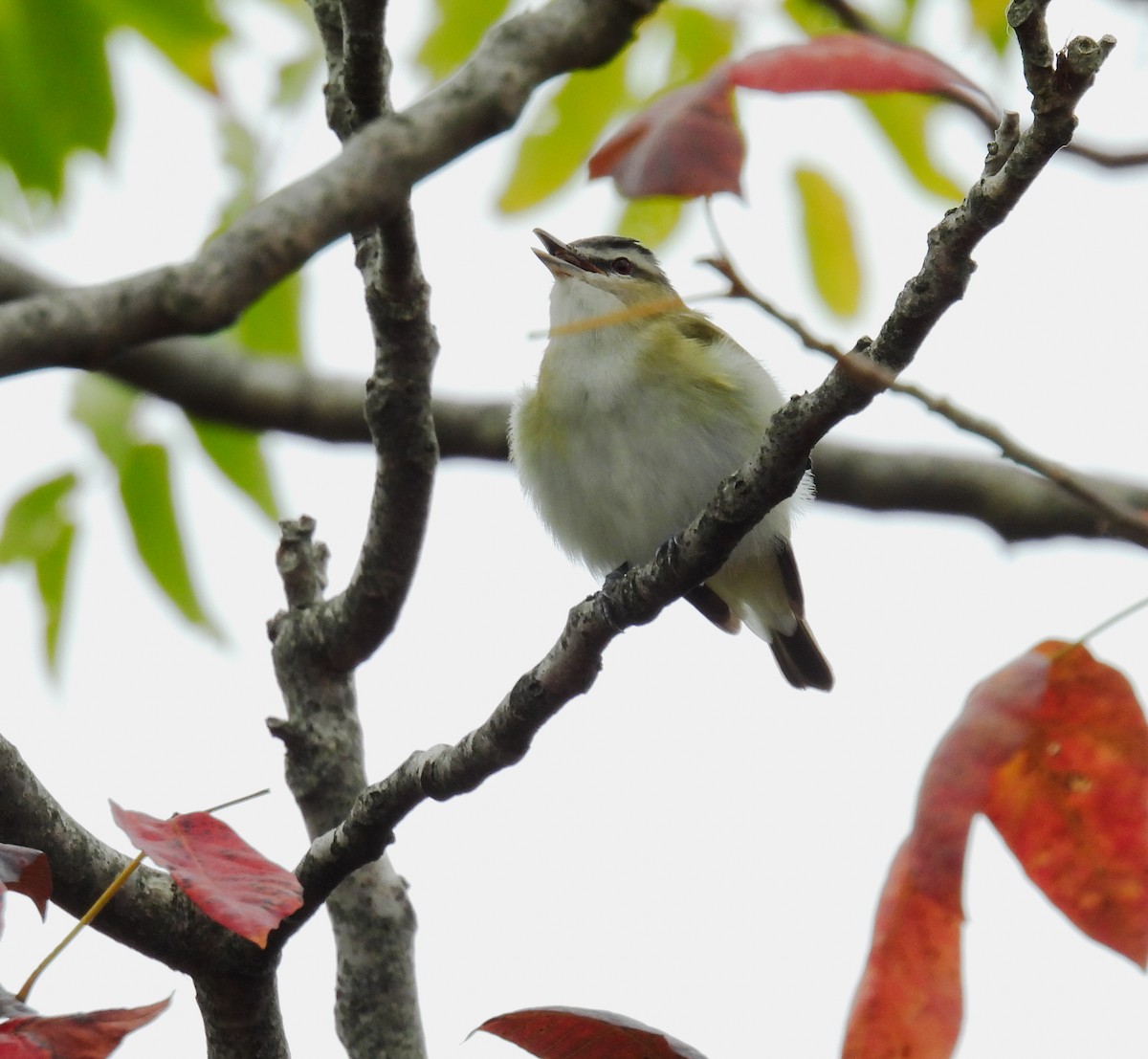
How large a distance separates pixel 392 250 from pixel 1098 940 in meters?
1.96

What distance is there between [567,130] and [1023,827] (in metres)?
3.08

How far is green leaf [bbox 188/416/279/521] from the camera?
16.0ft

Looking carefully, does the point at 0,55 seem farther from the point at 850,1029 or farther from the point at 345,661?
the point at 850,1029

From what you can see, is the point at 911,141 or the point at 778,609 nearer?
the point at 911,141

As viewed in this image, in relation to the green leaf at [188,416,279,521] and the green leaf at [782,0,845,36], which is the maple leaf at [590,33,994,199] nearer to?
the green leaf at [782,0,845,36]

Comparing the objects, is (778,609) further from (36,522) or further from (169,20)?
(169,20)

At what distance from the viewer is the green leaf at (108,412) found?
4797 millimetres

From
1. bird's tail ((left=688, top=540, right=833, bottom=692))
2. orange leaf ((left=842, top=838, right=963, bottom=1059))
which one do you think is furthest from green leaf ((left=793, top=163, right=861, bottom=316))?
orange leaf ((left=842, top=838, right=963, bottom=1059))

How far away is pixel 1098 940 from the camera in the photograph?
5.87 feet

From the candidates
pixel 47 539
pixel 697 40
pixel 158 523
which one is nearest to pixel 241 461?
pixel 158 523

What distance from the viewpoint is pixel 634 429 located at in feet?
15.5

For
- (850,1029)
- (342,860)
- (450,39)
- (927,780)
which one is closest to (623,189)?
(927,780)

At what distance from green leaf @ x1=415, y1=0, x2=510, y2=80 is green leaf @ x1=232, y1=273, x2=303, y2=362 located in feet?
2.92

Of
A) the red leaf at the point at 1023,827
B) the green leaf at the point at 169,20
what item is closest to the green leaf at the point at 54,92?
the green leaf at the point at 169,20
